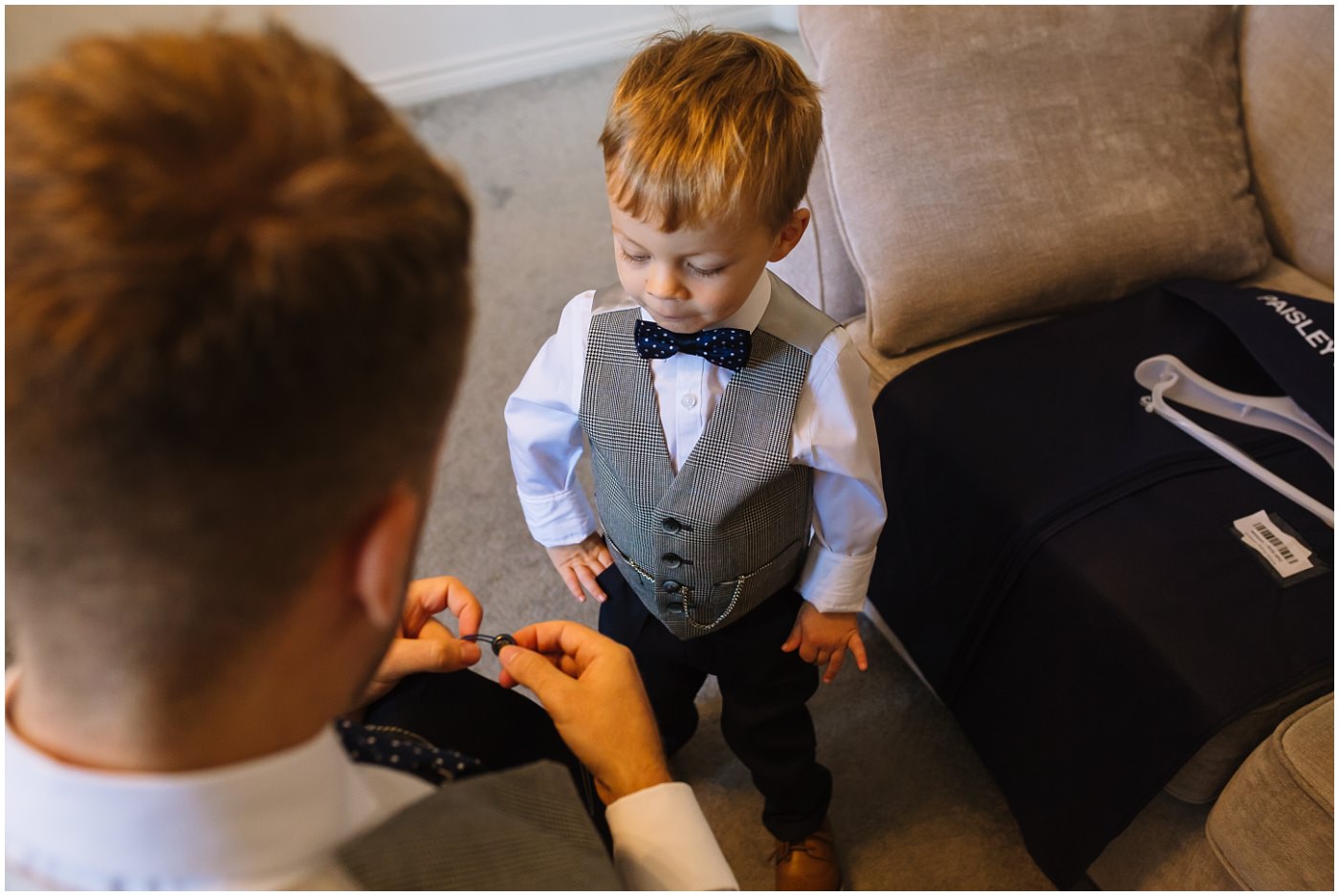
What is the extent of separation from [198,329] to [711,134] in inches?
22.7

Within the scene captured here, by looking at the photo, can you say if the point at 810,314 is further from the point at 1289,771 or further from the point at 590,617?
the point at 590,617

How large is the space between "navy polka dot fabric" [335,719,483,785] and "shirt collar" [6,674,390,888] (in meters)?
0.14

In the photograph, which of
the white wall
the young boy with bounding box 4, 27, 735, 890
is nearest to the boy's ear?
the young boy with bounding box 4, 27, 735, 890

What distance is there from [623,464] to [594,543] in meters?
0.24

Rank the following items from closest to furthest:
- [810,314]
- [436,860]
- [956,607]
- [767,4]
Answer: [436,860] < [810,314] < [956,607] < [767,4]

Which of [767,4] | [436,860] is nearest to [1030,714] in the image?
[436,860]

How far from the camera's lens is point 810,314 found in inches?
40.4

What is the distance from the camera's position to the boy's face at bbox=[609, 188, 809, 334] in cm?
89

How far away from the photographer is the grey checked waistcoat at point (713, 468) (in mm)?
997

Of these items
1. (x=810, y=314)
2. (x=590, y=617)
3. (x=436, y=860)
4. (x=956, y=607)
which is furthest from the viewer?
(x=590, y=617)

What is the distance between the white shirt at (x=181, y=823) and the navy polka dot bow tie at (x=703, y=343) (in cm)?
54

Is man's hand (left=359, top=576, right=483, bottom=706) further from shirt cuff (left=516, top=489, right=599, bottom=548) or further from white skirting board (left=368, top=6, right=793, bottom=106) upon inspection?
white skirting board (left=368, top=6, right=793, bottom=106)

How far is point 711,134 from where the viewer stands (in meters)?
0.87

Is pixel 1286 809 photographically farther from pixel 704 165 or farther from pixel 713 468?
pixel 704 165
